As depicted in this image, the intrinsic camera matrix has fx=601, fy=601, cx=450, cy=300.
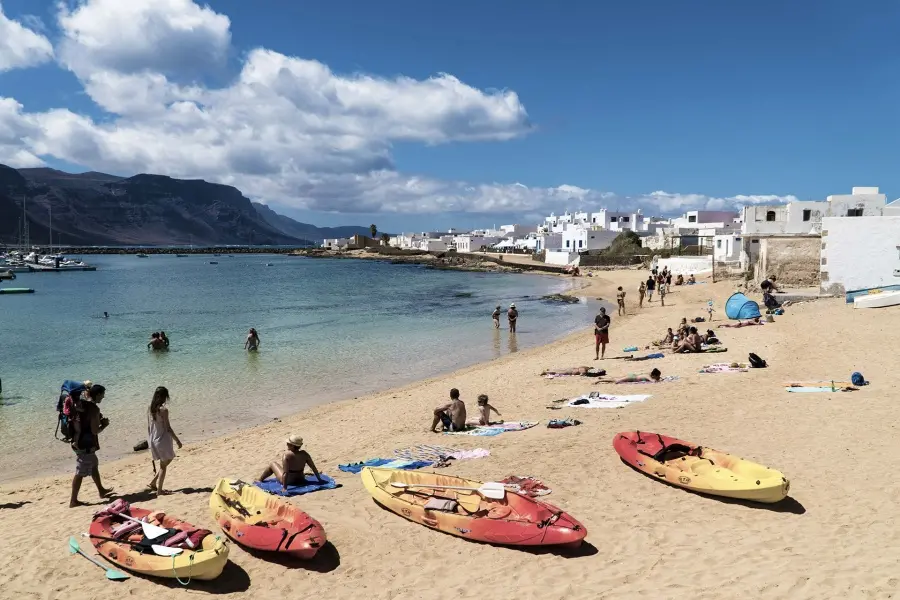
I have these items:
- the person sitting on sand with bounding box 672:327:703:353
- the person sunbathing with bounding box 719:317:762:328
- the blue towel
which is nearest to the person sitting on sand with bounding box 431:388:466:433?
the blue towel

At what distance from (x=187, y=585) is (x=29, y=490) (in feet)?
18.7

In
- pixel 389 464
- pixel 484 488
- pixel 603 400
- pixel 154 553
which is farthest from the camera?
pixel 603 400

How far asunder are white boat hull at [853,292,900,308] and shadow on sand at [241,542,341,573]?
77.8 feet

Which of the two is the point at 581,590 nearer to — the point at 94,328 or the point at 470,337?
the point at 470,337

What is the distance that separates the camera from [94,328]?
33812mm

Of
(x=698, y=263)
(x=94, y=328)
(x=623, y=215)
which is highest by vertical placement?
(x=623, y=215)

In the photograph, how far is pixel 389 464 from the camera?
380 inches

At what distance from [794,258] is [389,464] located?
90.9 ft

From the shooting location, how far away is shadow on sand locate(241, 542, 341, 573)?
21.5 feet

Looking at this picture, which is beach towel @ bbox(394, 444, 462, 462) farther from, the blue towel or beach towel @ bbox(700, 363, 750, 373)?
beach towel @ bbox(700, 363, 750, 373)

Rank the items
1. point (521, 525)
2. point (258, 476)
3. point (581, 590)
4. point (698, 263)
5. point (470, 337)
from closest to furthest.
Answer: point (581, 590)
point (521, 525)
point (258, 476)
point (470, 337)
point (698, 263)

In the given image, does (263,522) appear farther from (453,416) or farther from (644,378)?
(644,378)

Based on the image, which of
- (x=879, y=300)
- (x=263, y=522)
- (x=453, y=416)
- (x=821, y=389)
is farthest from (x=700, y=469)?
(x=879, y=300)

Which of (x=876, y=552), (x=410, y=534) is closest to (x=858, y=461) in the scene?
(x=876, y=552)
